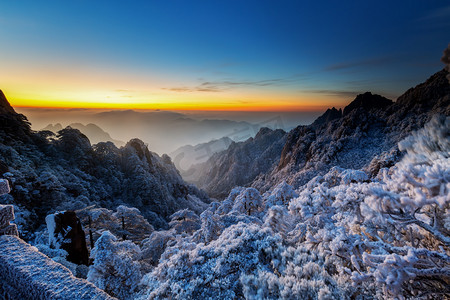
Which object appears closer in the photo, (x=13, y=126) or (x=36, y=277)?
(x=36, y=277)

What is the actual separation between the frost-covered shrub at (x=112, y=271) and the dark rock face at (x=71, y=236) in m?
6.44

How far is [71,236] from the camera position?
12.5 m

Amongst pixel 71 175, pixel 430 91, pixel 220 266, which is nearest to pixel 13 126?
pixel 71 175

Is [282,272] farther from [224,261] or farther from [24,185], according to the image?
[24,185]

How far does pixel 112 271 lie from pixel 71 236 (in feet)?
23.3

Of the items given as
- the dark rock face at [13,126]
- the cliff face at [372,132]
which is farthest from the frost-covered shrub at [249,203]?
the dark rock face at [13,126]

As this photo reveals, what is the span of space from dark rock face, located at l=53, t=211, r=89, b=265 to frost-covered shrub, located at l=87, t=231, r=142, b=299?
6.44 m

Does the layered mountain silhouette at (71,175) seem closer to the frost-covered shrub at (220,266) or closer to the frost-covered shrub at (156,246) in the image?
the frost-covered shrub at (156,246)

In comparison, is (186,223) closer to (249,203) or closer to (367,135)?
(249,203)

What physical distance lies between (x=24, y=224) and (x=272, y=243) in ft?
66.4

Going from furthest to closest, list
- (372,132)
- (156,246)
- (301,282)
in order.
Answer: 1. (372,132)
2. (156,246)
3. (301,282)

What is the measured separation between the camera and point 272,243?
15.7 ft

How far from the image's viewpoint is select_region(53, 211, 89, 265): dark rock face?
1227cm

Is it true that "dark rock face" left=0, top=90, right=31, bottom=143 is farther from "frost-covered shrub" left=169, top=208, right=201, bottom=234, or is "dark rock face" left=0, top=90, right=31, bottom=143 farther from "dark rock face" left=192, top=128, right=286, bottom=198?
"dark rock face" left=192, top=128, right=286, bottom=198
